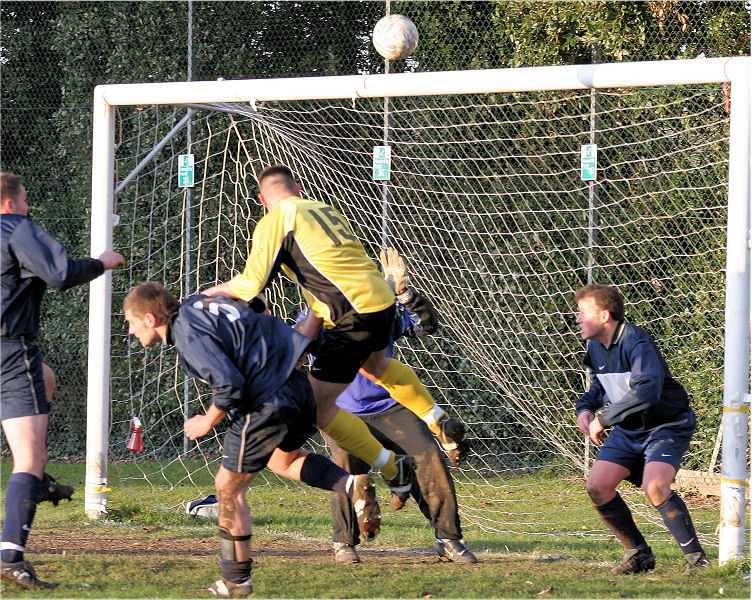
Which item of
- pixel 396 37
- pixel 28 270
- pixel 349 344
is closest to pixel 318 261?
pixel 349 344

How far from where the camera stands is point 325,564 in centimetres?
548

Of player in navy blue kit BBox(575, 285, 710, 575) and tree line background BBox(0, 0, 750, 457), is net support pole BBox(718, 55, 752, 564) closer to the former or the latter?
player in navy blue kit BBox(575, 285, 710, 575)

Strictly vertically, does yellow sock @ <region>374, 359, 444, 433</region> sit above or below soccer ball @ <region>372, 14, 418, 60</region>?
below

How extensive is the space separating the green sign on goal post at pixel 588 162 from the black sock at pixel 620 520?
10.3ft

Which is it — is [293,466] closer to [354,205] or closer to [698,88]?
[354,205]

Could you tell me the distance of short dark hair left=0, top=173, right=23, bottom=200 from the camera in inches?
195

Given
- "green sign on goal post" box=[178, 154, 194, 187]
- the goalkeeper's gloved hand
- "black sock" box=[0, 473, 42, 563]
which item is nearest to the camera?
"black sock" box=[0, 473, 42, 563]

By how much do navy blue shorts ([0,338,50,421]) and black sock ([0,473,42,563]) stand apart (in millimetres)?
319

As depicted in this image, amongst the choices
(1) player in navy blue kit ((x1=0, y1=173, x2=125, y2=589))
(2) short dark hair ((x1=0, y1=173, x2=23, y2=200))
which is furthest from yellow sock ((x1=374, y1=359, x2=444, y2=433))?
(2) short dark hair ((x1=0, y1=173, x2=23, y2=200))

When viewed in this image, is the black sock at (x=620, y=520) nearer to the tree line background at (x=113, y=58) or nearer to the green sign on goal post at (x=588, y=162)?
the green sign on goal post at (x=588, y=162)

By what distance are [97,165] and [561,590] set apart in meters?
4.61

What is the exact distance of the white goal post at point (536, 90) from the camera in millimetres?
5395

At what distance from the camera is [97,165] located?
7273 millimetres

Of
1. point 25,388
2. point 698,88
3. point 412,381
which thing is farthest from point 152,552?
point 698,88
